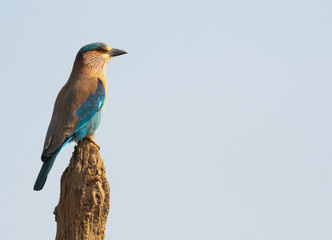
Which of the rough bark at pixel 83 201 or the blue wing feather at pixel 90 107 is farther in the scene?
the blue wing feather at pixel 90 107

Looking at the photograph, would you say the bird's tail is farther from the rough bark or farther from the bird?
the rough bark

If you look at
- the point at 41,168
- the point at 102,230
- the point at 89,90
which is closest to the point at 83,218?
the point at 102,230

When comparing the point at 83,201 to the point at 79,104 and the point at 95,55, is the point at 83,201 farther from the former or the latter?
the point at 95,55

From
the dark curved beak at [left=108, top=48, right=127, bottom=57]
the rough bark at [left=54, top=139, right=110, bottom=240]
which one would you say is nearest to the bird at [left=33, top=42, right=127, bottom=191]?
the dark curved beak at [left=108, top=48, right=127, bottom=57]

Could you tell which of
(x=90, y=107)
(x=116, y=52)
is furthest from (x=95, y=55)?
(x=90, y=107)

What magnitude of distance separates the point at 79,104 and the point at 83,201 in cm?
194

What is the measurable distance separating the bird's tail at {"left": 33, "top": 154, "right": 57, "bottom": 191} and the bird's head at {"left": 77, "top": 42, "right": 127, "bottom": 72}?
194 centimetres

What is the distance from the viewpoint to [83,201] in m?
6.86

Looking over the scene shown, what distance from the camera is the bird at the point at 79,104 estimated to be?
7.71m

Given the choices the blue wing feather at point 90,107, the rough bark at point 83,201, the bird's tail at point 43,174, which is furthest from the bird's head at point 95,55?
the rough bark at point 83,201

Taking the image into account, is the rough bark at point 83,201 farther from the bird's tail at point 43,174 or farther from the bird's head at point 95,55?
the bird's head at point 95,55

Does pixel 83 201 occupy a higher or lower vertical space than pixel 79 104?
lower

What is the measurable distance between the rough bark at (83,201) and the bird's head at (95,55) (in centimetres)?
209

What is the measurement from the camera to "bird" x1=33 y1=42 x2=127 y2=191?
7.71m
